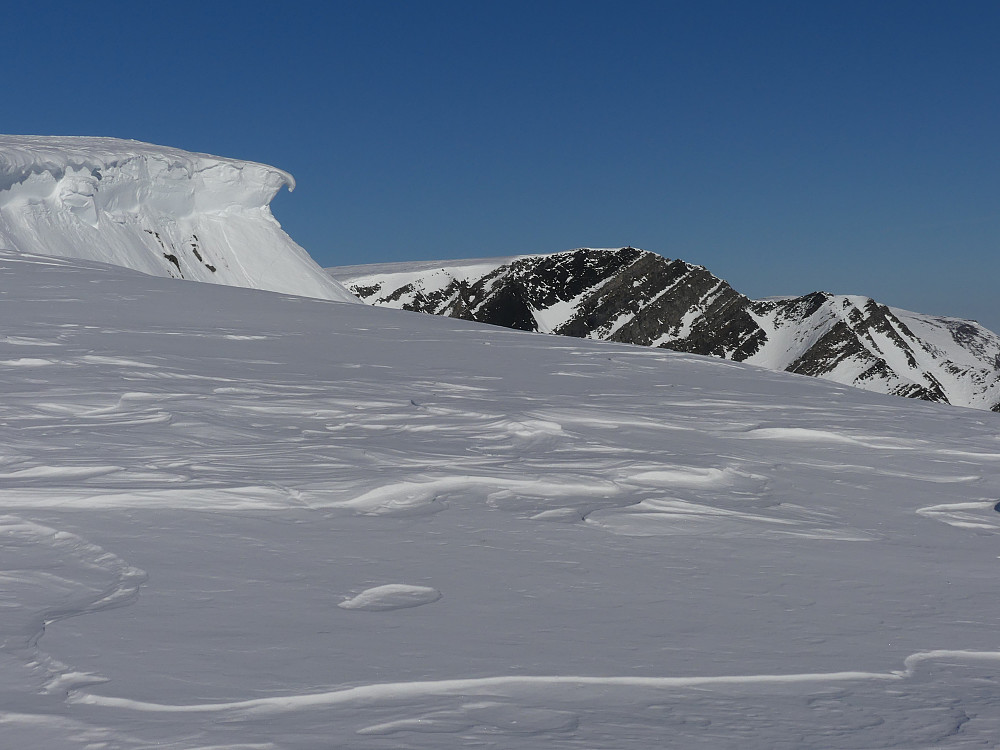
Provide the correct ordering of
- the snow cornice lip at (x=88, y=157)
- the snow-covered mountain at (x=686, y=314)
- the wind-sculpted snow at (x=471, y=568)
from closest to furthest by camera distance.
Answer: the wind-sculpted snow at (x=471, y=568) < the snow cornice lip at (x=88, y=157) < the snow-covered mountain at (x=686, y=314)

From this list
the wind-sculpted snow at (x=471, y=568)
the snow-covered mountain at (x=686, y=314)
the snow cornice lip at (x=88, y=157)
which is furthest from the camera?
the snow-covered mountain at (x=686, y=314)

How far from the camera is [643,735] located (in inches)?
63.5

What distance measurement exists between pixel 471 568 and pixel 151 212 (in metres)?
21.4

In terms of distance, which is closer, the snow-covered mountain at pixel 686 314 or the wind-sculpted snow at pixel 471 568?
the wind-sculpted snow at pixel 471 568

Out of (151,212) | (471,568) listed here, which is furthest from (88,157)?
(471,568)

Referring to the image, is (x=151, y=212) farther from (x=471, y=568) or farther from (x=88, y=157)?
(x=471, y=568)

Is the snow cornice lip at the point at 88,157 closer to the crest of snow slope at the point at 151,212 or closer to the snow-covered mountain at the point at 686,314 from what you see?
the crest of snow slope at the point at 151,212

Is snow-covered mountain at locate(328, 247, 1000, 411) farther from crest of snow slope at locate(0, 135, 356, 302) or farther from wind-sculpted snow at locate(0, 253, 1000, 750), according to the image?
wind-sculpted snow at locate(0, 253, 1000, 750)

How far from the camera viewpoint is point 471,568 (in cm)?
244

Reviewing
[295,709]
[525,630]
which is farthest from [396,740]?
[525,630]

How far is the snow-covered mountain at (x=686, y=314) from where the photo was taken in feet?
216

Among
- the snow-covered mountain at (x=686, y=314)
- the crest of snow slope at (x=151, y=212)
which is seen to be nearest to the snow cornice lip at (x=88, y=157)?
the crest of snow slope at (x=151, y=212)

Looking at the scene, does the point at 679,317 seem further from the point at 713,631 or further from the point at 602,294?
the point at 713,631

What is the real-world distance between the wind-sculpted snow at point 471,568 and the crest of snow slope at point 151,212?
14834 millimetres
